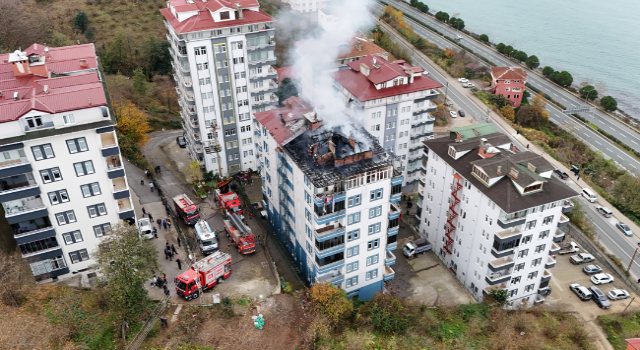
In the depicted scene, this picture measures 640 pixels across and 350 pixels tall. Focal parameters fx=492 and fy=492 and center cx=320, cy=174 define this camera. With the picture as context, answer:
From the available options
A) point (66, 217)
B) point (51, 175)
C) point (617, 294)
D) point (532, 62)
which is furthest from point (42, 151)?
point (532, 62)

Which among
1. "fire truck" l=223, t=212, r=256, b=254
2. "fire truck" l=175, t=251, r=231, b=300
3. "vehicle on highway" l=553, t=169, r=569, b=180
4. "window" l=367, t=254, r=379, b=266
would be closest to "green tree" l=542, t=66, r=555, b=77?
"vehicle on highway" l=553, t=169, r=569, b=180

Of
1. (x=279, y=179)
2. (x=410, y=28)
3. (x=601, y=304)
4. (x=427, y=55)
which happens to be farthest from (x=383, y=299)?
(x=410, y=28)

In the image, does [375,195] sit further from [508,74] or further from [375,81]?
[508,74]

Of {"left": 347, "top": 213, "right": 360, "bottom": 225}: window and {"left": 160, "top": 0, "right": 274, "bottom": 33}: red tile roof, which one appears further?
{"left": 160, "top": 0, "right": 274, "bottom": 33}: red tile roof

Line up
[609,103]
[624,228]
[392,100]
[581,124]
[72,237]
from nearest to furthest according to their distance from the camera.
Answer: [72,237] → [392,100] → [624,228] → [581,124] → [609,103]

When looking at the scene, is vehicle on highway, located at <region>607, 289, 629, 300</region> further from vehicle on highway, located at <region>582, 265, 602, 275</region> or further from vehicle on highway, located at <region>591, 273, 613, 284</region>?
vehicle on highway, located at <region>582, 265, 602, 275</region>

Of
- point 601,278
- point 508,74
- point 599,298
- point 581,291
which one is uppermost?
point 508,74

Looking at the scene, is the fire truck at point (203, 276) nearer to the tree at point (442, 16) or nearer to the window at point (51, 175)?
the window at point (51, 175)

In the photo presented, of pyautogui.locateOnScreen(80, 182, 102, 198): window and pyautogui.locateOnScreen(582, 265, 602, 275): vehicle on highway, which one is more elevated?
pyautogui.locateOnScreen(80, 182, 102, 198): window

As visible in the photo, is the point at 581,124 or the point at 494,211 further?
the point at 581,124
